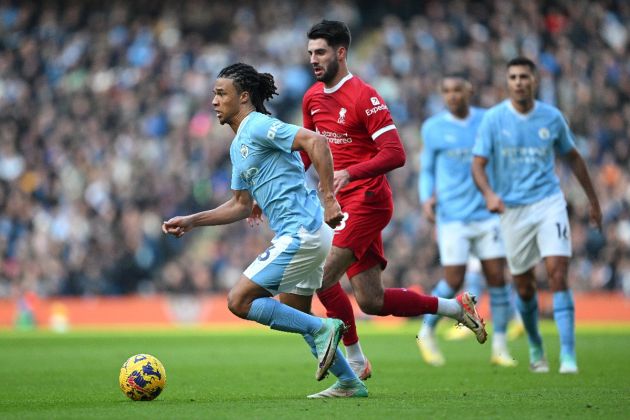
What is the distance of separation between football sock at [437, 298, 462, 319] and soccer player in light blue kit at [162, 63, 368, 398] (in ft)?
3.60

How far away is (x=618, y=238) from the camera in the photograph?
21219mm

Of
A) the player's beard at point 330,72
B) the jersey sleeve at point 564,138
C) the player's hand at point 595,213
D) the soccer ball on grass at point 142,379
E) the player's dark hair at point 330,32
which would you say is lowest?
the soccer ball on grass at point 142,379

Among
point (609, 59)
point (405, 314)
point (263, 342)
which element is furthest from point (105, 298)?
point (405, 314)

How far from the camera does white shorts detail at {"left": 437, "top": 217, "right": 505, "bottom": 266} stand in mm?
12116

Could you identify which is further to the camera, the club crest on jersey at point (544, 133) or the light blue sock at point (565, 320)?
the club crest on jersey at point (544, 133)

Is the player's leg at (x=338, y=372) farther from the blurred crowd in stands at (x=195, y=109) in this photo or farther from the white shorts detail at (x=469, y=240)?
the blurred crowd in stands at (x=195, y=109)

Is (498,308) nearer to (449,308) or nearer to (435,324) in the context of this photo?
(435,324)

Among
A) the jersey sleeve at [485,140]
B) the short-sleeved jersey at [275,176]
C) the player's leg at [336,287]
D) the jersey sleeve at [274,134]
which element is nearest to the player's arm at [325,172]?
the jersey sleeve at [274,134]

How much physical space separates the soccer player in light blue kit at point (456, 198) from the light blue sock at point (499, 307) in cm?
9

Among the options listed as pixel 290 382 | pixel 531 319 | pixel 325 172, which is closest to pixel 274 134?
pixel 325 172

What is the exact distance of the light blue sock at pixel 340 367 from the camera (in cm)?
759

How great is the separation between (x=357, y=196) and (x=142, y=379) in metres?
2.20

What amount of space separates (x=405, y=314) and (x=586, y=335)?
907cm

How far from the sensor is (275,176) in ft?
24.2
